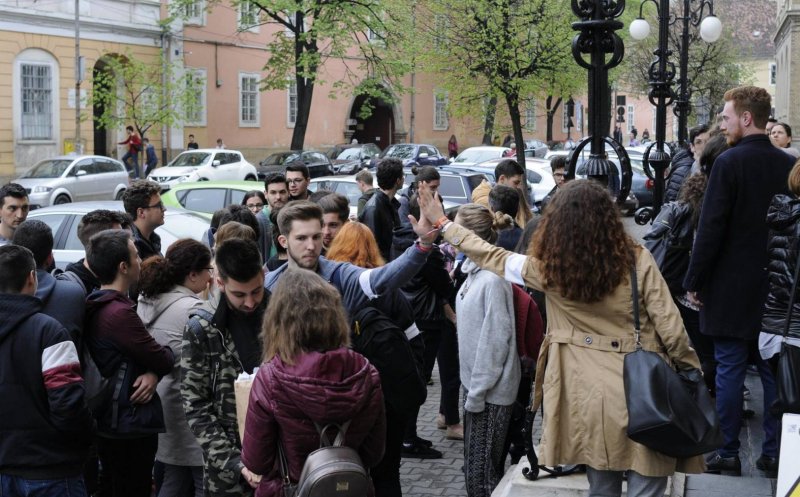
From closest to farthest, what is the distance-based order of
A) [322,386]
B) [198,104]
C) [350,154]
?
[322,386] < [350,154] < [198,104]

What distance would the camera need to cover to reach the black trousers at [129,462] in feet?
16.9

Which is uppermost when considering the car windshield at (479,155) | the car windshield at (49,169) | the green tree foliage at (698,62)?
the green tree foliage at (698,62)

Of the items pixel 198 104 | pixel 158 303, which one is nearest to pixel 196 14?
pixel 198 104

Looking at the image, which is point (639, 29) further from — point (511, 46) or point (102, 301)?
point (102, 301)

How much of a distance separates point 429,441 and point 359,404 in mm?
4067

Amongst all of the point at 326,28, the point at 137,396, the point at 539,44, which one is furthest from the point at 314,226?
the point at 326,28

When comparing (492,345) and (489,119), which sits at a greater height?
(489,119)

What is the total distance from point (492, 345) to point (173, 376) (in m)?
1.72

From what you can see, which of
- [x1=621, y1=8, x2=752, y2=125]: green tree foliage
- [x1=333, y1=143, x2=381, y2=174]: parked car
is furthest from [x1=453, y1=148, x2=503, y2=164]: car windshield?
[x1=621, y1=8, x2=752, y2=125]: green tree foliage

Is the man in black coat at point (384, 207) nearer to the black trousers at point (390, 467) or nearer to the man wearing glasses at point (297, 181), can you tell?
the man wearing glasses at point (297, 181)

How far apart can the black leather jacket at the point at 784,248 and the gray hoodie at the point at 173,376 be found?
2876 mm

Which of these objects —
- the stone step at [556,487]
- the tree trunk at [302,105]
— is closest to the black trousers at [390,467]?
the stone step at [556,487]

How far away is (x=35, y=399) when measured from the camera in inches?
177

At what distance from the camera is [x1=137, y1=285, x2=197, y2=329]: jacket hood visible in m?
5.37
